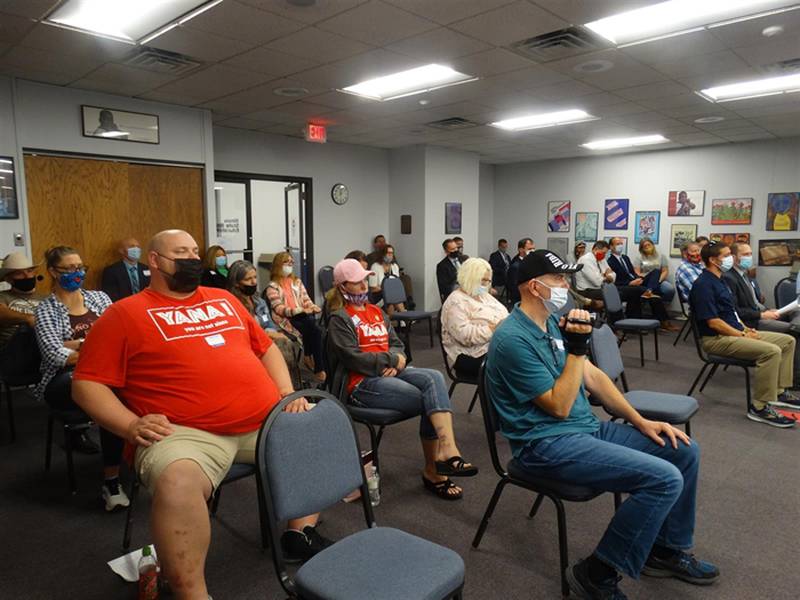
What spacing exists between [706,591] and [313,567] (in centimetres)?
163

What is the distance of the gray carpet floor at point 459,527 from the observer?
218 cm

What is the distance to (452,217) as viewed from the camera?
8867mm

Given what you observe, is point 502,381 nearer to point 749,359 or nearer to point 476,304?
point 476,304

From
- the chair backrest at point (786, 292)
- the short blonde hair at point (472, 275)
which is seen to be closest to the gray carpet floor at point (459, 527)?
the short blonde hair at point (472, 275)

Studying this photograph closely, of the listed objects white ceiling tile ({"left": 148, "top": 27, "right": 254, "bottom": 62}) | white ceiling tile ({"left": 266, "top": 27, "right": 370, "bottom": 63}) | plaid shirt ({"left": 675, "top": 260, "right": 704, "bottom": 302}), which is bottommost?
plaid shirt ({"left": 675, "top": 260, "right": 704, "bottom": 302})

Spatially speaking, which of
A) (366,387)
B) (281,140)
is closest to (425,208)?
(281,140)

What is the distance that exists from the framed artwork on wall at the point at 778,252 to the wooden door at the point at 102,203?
7.88 metres

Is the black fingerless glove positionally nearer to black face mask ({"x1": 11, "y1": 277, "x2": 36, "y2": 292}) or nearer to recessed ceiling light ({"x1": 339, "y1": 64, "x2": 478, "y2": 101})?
recessed ceiling light ({"x1": 339, "y1": 64, "x2": 478, "y2": 101})

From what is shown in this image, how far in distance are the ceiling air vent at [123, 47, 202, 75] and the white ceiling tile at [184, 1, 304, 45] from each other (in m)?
0.66

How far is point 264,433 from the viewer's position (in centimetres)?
158

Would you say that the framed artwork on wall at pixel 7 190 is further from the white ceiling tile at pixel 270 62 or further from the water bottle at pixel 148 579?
the water bottle at pixel 148 579

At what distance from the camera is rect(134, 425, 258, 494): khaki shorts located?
1.86 meters

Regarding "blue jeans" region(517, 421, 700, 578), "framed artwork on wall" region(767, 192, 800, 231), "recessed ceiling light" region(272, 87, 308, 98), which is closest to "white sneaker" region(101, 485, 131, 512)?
"blue jeans" region(517, 421, 700, 578)

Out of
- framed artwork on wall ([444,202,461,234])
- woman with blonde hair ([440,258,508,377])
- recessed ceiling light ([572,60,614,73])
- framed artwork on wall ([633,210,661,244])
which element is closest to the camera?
woman with blonde hair ([440,258,508,377])
